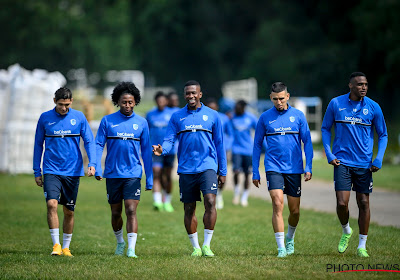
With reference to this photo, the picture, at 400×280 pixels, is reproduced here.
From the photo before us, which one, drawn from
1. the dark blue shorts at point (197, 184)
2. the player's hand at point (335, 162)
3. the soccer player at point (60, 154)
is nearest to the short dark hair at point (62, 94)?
the soccer player at point (60, 154)

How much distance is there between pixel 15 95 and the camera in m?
28.4

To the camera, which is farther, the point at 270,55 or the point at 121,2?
the point at 121,2

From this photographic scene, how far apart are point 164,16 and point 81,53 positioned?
33.8ft

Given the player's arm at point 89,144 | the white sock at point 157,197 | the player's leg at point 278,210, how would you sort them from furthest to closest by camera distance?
the white sock at point 157,197
the player's arm at point 89,144
the player's leg at point 278,210

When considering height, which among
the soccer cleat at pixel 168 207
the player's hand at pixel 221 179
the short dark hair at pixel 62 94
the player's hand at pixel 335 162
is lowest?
the soccer cleat at pixel 168 207

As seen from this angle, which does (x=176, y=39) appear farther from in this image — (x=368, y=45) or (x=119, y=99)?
(x=119, y=99)

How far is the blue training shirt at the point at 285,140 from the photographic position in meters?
10.2

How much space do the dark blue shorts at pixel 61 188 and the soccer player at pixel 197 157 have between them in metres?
1.41

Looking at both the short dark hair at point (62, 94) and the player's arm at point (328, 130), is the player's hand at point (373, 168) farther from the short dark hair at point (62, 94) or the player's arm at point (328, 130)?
the short dark hair at point (62, 94)

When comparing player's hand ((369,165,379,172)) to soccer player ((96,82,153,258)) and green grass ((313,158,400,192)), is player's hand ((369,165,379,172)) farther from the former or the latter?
green grass ((313,158,400,192))

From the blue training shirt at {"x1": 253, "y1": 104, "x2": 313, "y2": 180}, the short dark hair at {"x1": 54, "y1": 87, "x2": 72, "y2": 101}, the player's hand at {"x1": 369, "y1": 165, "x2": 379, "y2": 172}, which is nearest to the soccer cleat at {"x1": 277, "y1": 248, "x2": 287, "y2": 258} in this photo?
the blue training shirt at {"x1": 253, "y1": 104, "x2": 313, "y2": 180}

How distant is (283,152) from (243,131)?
784 cm

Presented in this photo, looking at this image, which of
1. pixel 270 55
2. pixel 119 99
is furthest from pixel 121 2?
pixel 119 99

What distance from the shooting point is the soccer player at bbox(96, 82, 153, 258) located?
10273mm
